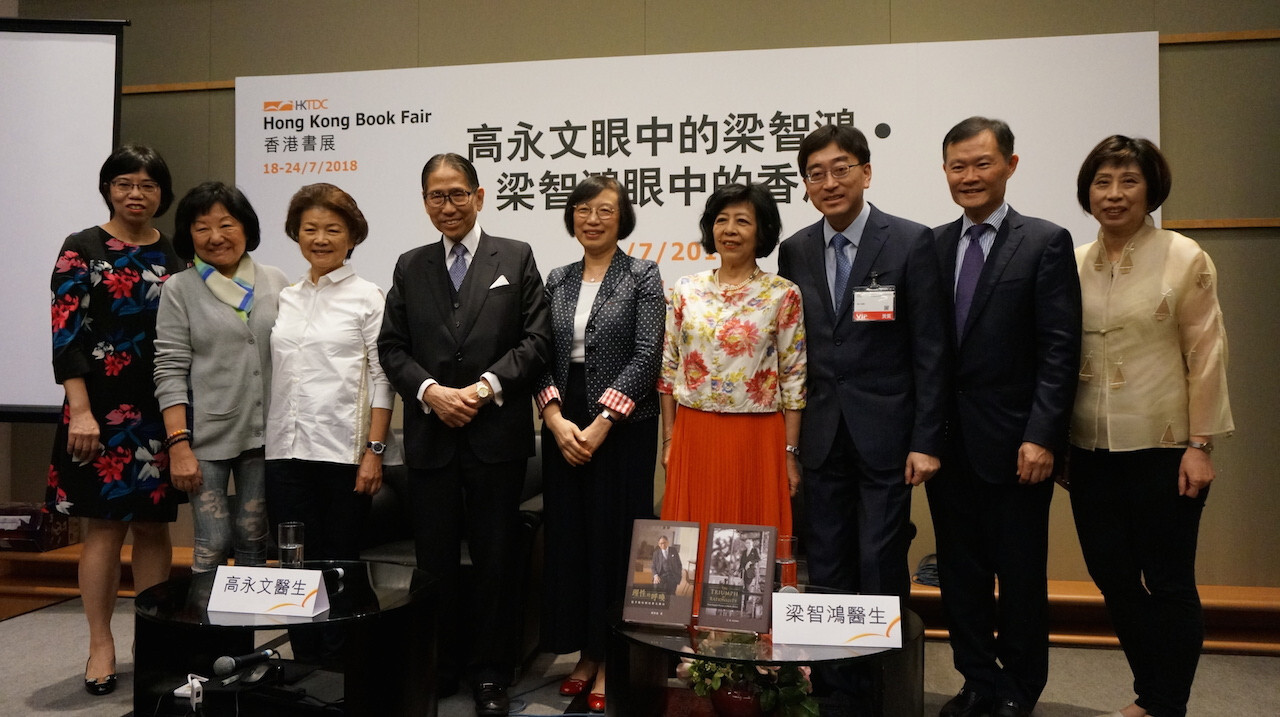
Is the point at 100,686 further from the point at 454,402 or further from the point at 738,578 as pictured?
the point at 738,578

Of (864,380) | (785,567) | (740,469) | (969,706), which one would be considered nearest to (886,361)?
(864,380)

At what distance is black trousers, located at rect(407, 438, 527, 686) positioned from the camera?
2.51 metres

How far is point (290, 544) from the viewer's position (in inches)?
81.7

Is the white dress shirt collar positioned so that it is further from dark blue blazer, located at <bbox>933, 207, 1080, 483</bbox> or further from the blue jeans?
dark blue blazer, located at <bbox>933, 207, 1080, 483</bbox>

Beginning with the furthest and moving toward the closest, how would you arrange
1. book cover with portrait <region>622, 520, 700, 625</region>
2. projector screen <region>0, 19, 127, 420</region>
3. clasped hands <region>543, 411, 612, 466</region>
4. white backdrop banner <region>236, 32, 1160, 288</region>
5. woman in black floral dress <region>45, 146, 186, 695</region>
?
projector screen <region>0, 19, 127, 420</region> → white backdrop banner <region>236, 32, 1160, 288</region> → woman in black floral dress <region>45, 146, 186, 695</region> → clasped hands <region>543, 411, 612, 466</region> → book cover with portrait <region>622, 520, 700, 625</region>

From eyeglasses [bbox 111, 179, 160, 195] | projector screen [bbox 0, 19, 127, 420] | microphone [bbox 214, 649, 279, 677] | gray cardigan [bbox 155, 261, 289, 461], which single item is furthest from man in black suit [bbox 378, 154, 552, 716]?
projector screen [bbox 0, 19, 127, 420]

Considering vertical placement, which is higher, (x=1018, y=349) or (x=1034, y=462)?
(x=1018, y=349)

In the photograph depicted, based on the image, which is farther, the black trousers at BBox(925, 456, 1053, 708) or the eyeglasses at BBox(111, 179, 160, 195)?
the eyeglasses at BBox(111, 179, 160, 195)

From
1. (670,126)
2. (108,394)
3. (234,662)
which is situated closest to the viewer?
(234,662)

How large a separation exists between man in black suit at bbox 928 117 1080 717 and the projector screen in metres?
3.63

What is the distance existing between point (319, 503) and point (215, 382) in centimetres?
50

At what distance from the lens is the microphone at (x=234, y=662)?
6.61ft

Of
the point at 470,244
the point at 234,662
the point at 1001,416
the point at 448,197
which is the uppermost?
the point at 448,197

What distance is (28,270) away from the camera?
3736 millimetres
